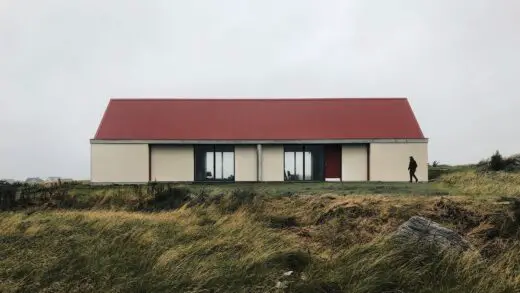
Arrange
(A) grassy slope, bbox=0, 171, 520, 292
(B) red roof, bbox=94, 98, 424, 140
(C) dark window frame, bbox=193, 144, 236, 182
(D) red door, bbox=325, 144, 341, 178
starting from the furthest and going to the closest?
(D) red door, bbox=325, 144, 341, 178 → (C) dark window frame, bbox=193, 144, 236, 182 → (B) red roof, bbox=94, 98, 424, 140 → (A) grassy slope, bbox=0, 171, 520, 292

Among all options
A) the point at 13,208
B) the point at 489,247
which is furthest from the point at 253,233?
the point at 13,208

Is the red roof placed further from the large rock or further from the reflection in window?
the large rock

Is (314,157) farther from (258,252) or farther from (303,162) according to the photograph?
(258,252)

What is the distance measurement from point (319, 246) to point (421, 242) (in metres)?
1.74

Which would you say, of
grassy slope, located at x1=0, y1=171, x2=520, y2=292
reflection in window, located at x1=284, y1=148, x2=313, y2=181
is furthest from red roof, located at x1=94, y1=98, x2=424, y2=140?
grassy slope, located at x1=0, y1=171, x2=520, y2=292

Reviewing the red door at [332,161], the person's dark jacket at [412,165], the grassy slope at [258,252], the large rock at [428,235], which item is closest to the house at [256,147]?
the red door at [332,161]

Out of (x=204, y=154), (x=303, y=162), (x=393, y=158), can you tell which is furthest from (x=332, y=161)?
(x=204, y=154)

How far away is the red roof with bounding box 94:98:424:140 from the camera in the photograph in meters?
24.3

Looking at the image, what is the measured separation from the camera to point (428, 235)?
22.5 ft

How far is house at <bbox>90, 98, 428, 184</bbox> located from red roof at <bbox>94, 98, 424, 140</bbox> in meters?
0.05

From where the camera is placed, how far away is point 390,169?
76.8 ft

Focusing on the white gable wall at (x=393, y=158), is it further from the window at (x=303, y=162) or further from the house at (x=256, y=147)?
the window at (x=303, y=162)

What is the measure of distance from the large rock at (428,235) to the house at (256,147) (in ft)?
54.5

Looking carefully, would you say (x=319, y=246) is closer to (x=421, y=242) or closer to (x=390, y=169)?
(x=421, y=242)
